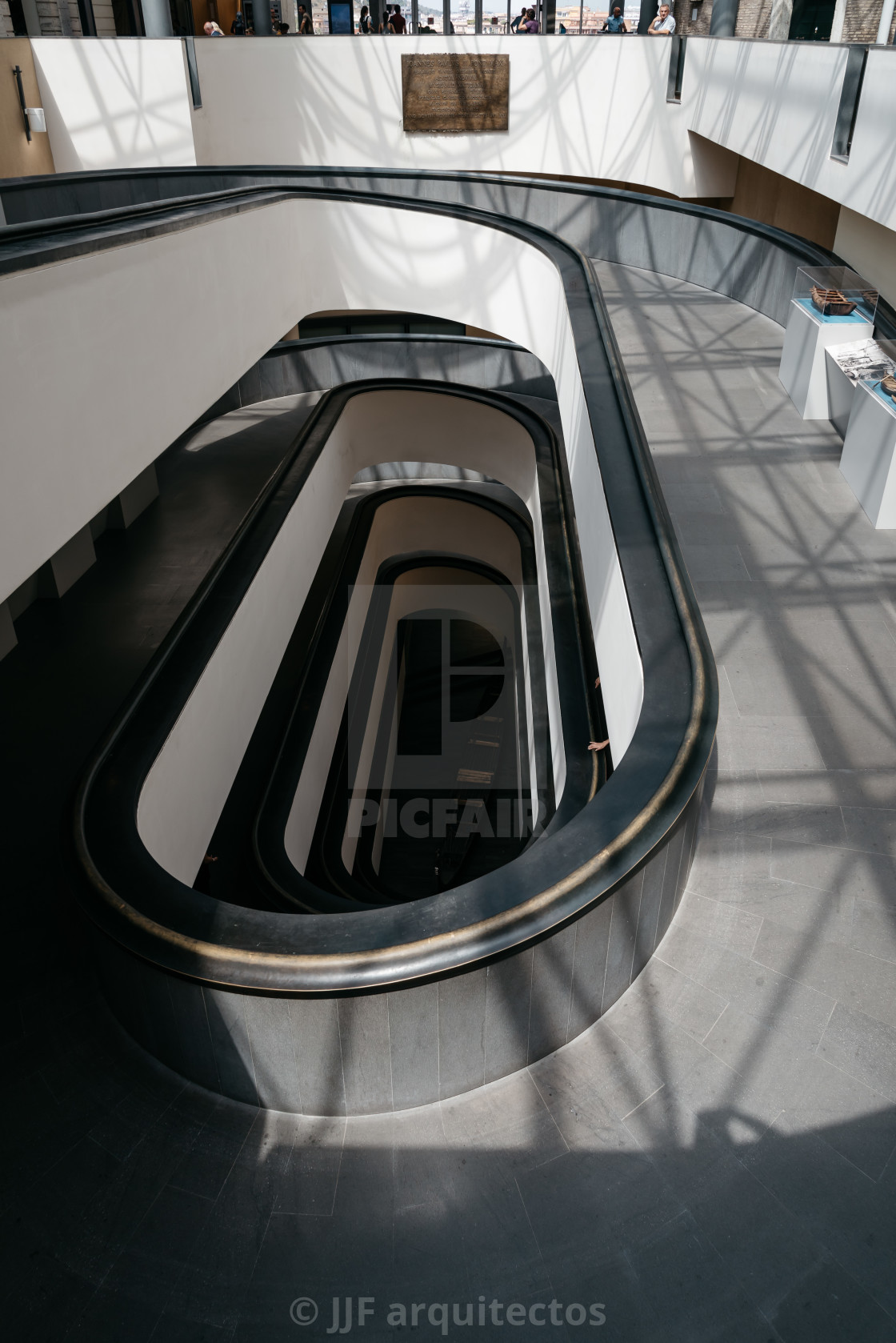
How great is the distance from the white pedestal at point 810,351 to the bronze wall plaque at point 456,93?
1127 cm

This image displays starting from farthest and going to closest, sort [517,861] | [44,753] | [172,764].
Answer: [44,753], [172,764], [517,861]

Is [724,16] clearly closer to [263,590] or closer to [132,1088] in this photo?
[263,590]

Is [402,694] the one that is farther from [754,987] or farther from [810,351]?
[754,987]

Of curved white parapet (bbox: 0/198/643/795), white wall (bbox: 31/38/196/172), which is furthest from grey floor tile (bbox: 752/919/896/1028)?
white wall (bbox: 31/38/196/172)

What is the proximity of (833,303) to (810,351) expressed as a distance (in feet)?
1.56

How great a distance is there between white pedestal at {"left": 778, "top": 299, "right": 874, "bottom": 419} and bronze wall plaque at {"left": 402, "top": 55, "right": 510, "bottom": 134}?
37.0 ft

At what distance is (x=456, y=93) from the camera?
1827cm

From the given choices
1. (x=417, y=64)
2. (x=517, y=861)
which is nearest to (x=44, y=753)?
(x=517, y=861)

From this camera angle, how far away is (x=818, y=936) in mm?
4824

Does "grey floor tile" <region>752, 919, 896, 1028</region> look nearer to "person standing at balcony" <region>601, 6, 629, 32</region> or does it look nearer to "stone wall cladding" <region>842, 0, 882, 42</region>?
"stone wall cladding" <region>842, 0, 882, 42</region>

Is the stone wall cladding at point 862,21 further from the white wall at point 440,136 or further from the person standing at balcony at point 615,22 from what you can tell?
the person standing at balcony at point 615,22

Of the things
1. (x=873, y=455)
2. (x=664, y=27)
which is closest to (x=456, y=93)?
(x=664, y=27)

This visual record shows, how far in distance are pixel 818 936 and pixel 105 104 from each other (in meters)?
18.1

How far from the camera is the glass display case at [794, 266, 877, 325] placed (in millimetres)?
9086
